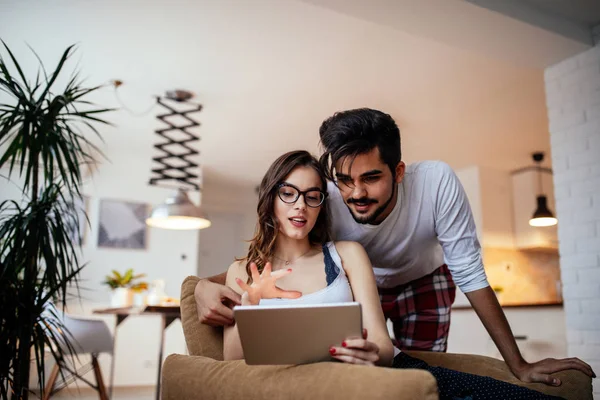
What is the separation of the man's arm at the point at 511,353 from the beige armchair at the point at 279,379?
0.08 feet

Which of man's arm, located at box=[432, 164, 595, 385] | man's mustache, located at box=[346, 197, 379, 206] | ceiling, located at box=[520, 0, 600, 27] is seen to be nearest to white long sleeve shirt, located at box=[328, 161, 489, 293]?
man's arm, located at box=[432, 164, 595, 385]

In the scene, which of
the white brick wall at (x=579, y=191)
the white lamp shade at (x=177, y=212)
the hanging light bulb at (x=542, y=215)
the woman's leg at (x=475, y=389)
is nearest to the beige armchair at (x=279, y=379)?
the woman's leg at (x=475, y=389)

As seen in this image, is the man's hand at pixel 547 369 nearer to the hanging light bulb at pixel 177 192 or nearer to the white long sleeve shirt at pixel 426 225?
the white long sleeve shirt at pixel 426 225

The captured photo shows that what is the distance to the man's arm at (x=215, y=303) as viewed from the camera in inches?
61.9

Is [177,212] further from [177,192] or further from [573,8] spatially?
[573,8]

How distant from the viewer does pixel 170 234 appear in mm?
6949

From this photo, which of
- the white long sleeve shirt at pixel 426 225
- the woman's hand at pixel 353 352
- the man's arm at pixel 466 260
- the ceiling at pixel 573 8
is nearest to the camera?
the woman's hand at pixel 353 352

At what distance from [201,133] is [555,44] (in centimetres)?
361

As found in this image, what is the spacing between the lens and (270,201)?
176 cm

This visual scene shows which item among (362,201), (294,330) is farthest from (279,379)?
(362,201)

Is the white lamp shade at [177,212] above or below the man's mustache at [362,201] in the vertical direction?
above

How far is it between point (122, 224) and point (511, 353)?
18.6 ft

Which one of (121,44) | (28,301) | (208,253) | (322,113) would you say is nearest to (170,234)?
(208,253)

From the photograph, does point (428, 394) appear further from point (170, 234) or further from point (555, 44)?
point (170, 234)
